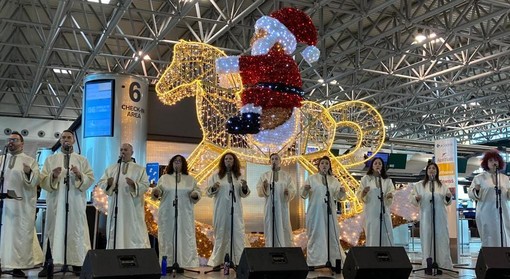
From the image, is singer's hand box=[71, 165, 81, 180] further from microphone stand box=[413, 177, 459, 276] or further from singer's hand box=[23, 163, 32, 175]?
microphone stand box=[413, 177, 459, 276]

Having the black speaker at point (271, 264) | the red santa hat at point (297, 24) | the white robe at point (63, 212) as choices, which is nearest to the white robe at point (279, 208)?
the red santa hat at point (297, 24)

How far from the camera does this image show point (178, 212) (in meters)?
7.54

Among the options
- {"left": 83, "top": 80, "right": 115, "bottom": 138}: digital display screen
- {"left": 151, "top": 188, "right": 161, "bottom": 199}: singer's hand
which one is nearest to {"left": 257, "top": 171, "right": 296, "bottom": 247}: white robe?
{"left": 151, "top": 188, "right": 161, "bottom": 199}: singer's hand

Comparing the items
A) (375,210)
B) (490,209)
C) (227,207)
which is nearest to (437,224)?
(490,209)

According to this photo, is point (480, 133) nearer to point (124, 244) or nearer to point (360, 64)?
point (360, 64)

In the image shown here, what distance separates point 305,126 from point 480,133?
87.7 feet

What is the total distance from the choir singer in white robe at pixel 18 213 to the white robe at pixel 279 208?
9.98 feet

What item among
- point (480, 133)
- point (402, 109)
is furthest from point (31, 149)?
point (480, 133)

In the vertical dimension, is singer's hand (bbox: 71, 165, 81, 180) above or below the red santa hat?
below

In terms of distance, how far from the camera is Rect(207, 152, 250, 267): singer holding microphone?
7.69 metres

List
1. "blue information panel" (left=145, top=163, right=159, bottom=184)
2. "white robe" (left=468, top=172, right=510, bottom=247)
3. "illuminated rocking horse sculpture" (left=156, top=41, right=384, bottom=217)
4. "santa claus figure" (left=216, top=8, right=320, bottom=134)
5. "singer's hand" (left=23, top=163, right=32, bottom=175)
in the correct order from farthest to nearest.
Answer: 1. "blue information panel" (left=145, top=163, right=159, bottom=184)
2. "illuminated rocking horse sculpture" (left=156, top=41, right=384, bottom=217)
3. "white robe" (left=468, top=172, right=510, bottom=247)
4. "santa claus figure" (left=216, top=8, right=320, bottom=134)
5. "singer's hand" (left=23, top=163, right=32, bottom=175)

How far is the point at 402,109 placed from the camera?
24.9 meters

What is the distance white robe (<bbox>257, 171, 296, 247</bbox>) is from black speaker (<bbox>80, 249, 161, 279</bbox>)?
286 cm

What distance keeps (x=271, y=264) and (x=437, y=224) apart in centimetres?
353
